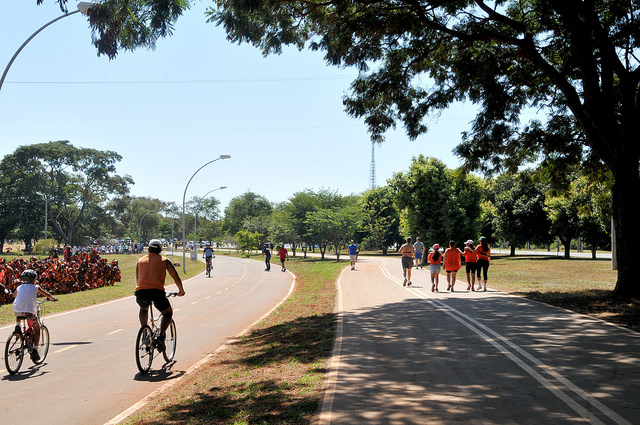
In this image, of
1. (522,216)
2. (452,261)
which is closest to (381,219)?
(522,216)

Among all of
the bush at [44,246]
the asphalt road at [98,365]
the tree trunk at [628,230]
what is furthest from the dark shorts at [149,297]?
the bush at [44,246]

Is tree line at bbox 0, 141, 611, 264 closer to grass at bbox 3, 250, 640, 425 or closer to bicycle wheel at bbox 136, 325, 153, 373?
grass at bbox 3, 250, 640, 425

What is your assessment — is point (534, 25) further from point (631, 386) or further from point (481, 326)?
point (631, 386)

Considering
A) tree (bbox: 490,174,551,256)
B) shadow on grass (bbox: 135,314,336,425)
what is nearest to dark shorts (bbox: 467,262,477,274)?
shadow on grass (bbox: 135,314,336,425)

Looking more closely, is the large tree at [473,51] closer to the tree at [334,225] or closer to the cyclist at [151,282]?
the cyclist at [151,282]

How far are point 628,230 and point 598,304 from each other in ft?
7.06

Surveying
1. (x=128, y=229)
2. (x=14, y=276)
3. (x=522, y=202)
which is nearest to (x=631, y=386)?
(x=14, y=276)

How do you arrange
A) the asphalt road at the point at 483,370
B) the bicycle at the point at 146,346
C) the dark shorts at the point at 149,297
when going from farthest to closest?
the dark shorts at the point at 149,297 < the bicycle at the point at 146,346 < the asphalt road at the point at 483,370

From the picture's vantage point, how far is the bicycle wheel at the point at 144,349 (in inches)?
294

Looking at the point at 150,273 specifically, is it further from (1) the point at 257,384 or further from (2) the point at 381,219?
(2) the point at 381,219

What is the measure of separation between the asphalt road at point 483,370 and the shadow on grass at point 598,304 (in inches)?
21.2

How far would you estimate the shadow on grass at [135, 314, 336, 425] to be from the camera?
204 inches

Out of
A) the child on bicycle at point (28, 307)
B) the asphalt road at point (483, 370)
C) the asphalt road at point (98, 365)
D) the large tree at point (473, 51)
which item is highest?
the large tree at point (473, 51)

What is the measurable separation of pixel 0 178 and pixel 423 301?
77975 millimetres
